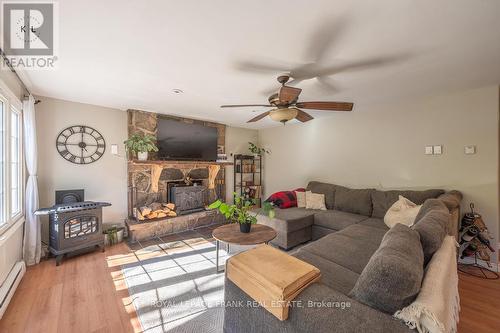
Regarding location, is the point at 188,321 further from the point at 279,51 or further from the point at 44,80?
the point at 44,80

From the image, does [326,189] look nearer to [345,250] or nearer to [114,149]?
[345,250]

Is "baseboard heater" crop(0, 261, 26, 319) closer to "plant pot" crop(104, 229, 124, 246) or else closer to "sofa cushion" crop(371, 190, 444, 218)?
"plant pot" crop(104, 229, 124, 246)

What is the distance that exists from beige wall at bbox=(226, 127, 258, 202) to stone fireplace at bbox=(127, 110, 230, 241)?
0.63 metres

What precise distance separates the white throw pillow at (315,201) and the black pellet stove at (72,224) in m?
3.26

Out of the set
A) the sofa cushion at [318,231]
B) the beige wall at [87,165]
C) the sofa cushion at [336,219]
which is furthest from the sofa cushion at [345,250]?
the beige wall at [87,165]

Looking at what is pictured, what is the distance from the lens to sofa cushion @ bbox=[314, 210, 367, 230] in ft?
10.4

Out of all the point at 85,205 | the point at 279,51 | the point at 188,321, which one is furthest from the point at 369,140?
the point at 85,205

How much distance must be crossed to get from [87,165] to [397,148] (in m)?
4.83

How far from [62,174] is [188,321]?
2.87m

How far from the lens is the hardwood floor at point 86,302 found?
179cm

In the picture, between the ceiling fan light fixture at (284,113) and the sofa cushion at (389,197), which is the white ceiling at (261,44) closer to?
the ceiling fan light fixture at (284,113)

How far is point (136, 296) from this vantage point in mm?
2131

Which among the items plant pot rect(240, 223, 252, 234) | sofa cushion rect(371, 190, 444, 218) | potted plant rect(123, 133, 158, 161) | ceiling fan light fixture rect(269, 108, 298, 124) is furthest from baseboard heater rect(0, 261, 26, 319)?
sofa cushion rect(371, 190, 444, 218)

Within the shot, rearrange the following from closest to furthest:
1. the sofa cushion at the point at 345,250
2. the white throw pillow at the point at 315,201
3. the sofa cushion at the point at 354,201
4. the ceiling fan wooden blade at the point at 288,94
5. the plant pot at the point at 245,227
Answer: the sofa cushion at the point at 345,250, the ceiling fan wooden blade at the point at 288,94, the plant pot at the point at 245,227, the sofa cushion at the point at 354,201, the white throw pillow at the point at 315,201
